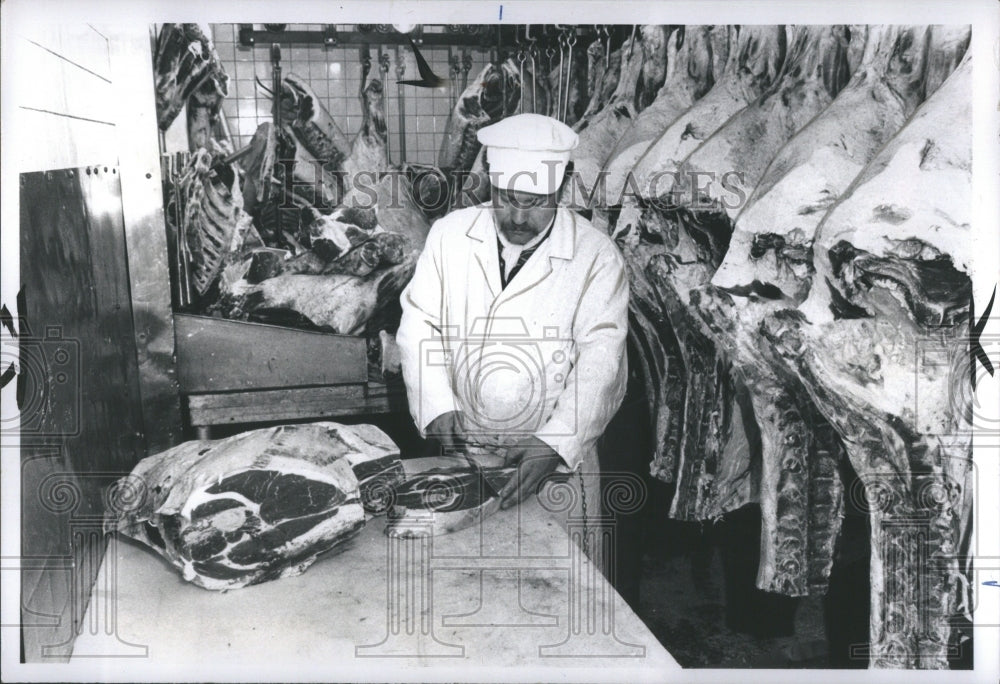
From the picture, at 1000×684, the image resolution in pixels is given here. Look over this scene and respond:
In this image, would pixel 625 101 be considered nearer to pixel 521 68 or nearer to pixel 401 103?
pixel 521 68

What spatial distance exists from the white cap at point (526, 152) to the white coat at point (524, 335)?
10 cm

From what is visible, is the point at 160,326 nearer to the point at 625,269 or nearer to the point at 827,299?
the point at 625,269

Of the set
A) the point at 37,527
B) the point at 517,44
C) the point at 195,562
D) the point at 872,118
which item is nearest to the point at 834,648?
the point at 872,118

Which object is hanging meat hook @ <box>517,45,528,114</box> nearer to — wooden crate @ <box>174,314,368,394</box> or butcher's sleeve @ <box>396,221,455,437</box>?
butcher's sleeve @ <box>396,221,455,437</box>

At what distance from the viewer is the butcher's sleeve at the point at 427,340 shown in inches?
116

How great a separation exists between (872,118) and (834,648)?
135cm

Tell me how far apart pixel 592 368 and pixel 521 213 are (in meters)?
0.46

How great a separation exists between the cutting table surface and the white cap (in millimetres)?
1030

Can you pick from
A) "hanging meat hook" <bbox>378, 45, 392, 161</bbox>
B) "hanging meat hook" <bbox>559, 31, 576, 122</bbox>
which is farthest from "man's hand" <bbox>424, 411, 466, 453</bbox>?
"hanging meat hook" <bbox>559, 31, 576, 122</bbox>

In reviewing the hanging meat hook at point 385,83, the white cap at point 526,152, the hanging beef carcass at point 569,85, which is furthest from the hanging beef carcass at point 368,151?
the hanging beef carcass at point 569,85

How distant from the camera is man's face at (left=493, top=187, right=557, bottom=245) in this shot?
2898 mm

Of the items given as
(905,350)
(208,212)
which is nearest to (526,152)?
(208,212)

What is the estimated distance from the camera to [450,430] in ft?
9.68

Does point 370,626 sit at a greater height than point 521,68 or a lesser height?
lesser
